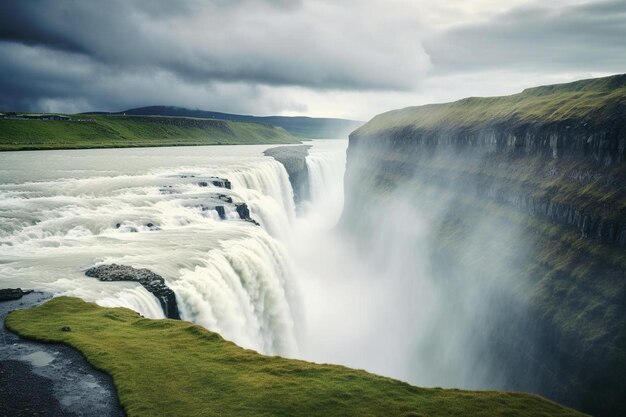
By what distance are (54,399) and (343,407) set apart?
788 cm

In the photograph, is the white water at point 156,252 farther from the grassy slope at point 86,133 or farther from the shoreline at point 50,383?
the grassy slope at point 86,133

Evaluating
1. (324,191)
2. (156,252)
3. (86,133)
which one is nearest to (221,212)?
(156,252)

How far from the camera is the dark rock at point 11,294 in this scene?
64.0 feet

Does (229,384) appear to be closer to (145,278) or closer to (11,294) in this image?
(145,278)

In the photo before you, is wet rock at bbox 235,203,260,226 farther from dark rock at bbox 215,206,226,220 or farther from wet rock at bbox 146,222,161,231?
wet rock at bbox 146,222,161,231

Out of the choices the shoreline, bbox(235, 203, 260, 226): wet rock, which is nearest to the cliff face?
bbox(235, 203, 260, 226): wet rock

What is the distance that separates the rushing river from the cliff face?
1707 centimetres

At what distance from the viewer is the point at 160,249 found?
28156 mm

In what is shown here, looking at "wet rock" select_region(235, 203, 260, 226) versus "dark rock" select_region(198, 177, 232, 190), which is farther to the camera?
"dark rock" select_region(198, 177, 232, 190)

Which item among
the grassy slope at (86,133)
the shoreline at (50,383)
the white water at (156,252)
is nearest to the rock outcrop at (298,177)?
the white water at (156,252)

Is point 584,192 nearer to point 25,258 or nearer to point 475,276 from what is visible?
point 475,276

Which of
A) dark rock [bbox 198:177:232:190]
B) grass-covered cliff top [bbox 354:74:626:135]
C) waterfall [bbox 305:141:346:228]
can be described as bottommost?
waterfall [bbox 305:141:346:228]

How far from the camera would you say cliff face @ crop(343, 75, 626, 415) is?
28.1 metres

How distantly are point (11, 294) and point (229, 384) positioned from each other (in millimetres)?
12521
